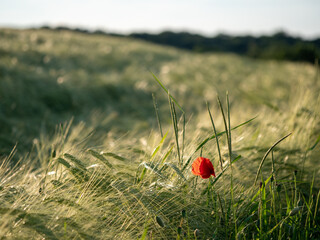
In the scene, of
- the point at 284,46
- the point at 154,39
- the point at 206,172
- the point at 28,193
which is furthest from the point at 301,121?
the point at 154,39

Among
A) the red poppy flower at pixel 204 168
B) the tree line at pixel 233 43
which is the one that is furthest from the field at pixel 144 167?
the tree line at pixel 233 43

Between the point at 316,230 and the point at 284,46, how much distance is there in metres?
20.0

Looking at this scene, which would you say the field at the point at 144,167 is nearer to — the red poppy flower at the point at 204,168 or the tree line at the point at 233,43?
the red poppy flower at the point at 204,168

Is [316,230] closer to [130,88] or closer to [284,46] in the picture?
[130,88]

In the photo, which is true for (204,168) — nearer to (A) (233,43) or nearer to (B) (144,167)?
(B) (144,167)

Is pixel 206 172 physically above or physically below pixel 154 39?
below

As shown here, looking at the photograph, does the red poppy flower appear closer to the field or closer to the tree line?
the field

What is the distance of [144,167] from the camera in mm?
1122

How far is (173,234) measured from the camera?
101 centimetres

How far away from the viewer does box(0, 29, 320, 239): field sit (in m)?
0.94

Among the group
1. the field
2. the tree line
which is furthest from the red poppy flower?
the tree line

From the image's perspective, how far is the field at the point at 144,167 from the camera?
94cm

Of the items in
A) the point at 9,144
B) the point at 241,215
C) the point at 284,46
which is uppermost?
the point at 284,46

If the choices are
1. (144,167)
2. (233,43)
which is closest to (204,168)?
(144,167)
